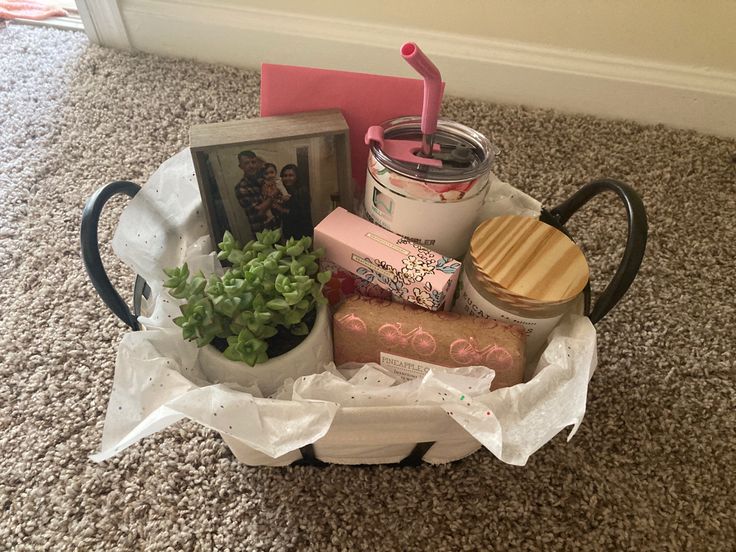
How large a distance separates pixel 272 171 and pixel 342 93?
10 cm

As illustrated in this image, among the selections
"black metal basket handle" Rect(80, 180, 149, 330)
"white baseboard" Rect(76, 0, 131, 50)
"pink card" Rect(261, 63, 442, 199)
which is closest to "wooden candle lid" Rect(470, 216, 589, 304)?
"pink card" Rect(261, 63, 442, 199)

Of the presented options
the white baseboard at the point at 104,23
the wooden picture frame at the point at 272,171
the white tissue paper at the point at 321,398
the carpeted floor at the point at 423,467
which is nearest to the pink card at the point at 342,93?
the wooden picture frame at the point at 272,171

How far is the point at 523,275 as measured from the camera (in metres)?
0.51

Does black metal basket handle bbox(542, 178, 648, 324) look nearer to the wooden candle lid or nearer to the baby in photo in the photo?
the wooden candle lid

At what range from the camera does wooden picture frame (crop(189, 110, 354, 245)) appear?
0.54 m

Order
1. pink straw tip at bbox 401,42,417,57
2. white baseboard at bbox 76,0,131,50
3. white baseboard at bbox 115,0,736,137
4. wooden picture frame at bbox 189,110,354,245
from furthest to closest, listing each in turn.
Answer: white baseboard at bbox 76,0,131,50, white baseboard at bbox 115,0,736,137, wooden picture frame at bbox 189,110,354,245, pink straw tip at bbox 401,42,417,57

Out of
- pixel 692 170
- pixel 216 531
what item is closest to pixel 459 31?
pixel 692 170

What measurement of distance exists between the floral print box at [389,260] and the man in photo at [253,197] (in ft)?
0.27

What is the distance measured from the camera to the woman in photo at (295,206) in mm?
579

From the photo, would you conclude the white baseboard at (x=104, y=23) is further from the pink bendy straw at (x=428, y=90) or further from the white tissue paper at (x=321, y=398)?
the pink bendy straw at (x=428, y=90)

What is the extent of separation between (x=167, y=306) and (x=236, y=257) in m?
0.09

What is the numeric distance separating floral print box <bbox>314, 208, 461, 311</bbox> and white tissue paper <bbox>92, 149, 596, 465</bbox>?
0.24ft

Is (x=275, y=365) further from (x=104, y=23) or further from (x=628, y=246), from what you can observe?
(x=104, y=23)

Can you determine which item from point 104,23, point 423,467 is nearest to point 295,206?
point 423,467
